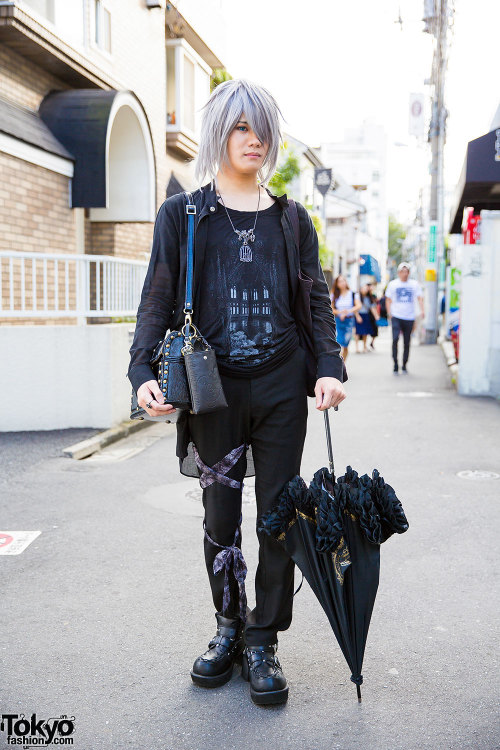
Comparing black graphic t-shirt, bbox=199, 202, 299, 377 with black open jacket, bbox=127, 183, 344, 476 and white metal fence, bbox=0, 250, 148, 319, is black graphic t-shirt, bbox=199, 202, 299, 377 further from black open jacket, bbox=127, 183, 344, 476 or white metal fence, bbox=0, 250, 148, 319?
white metal fence, bbox=0, 250, 148, 319

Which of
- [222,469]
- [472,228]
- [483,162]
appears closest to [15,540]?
[222,469]

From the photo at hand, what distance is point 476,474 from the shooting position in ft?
22.0

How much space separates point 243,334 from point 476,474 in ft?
14.7

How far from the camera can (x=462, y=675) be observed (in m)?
3.06

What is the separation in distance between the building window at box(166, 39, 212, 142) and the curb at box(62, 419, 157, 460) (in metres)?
8.85

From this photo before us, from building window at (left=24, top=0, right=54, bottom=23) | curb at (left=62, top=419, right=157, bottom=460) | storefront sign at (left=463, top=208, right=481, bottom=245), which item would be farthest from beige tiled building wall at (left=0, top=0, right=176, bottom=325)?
storefront sign at (left=463, top=208, right=481, bottom=245)

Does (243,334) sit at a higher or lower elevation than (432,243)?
lower

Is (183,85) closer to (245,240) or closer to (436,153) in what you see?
(436,153)

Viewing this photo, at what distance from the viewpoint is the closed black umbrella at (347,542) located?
2545 mm

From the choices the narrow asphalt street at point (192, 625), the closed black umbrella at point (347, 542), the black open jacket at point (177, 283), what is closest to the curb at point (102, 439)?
the narrow asphalt street at point (192, 625)

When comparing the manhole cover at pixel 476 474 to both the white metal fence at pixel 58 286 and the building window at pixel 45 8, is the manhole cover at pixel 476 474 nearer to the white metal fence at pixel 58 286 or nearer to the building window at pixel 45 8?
the white metal fence at pixel 58 286

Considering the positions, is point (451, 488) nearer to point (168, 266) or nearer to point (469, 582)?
point (469, 582)

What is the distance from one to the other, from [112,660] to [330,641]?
919 millimetres

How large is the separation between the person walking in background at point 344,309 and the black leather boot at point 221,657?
479 inches
